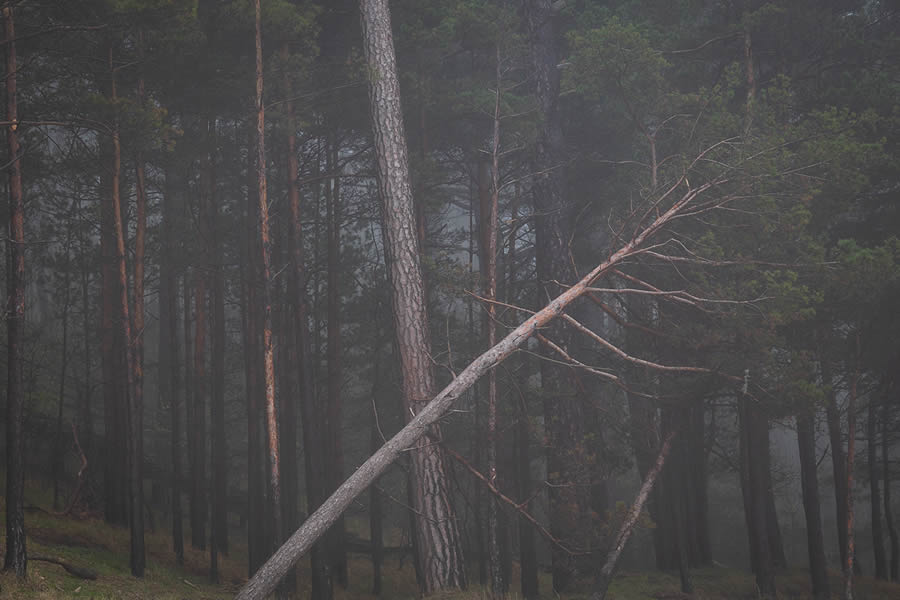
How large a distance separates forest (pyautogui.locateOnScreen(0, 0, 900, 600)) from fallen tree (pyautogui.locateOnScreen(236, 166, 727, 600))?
49mm

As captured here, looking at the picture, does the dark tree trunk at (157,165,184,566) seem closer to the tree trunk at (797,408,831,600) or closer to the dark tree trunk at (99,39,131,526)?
the dark tree trunk at (99,39,131,526)

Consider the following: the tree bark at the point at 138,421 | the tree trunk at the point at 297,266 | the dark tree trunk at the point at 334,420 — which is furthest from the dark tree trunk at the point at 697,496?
the tree bark at the point at 138,421

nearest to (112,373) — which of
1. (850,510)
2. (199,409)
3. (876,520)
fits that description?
(199,409)

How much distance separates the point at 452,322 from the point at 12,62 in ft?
36.9

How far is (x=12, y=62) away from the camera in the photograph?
398 inches

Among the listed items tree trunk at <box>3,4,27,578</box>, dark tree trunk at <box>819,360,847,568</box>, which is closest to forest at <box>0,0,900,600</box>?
tree trunk at <box>3,4,27,578</box>

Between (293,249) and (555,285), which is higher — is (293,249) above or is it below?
above

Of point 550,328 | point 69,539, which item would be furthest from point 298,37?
point 69,539

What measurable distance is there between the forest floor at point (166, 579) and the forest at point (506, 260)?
119mm

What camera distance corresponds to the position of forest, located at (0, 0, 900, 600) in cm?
1148

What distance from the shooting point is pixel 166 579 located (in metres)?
12.9

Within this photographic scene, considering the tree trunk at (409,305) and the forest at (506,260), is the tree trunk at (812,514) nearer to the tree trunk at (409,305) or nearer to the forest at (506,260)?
the forest at (506,260)

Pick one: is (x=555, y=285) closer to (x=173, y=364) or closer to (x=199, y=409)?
(x=199, y=409)

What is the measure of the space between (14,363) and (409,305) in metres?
6.11
